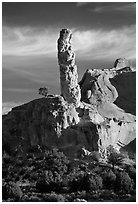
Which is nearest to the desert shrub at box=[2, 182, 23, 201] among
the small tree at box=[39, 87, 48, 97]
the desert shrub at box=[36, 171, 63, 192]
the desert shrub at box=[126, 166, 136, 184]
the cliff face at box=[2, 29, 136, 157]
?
the desert shrub at box=[36, 171, 63, 192]

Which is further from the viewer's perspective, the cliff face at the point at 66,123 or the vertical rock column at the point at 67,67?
the vertical rock column at the point at 67,67

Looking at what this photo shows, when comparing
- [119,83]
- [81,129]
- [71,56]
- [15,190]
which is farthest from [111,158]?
[119,83]

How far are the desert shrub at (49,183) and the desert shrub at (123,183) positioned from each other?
430cm

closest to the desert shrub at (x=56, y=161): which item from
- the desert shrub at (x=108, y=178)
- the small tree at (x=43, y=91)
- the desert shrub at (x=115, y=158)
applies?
the desert shrub at (x=115, y=158)

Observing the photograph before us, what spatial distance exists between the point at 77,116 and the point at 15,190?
620 inches

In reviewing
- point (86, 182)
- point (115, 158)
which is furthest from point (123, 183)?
point (115, 158)

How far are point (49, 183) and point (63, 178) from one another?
2.34 meters

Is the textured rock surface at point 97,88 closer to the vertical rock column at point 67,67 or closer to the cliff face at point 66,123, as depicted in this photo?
the cliff face at point 66,123

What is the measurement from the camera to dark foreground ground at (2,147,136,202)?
3306 centimetres

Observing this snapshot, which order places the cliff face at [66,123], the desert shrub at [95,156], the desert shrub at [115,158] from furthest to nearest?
the cliff face at [66,123], the desert shrub at [115,158], the desert shrub at [95,156]

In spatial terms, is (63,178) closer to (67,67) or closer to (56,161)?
(56,161)

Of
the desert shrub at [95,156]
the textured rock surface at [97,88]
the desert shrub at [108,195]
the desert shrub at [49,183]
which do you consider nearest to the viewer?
the desert shrub at [108,195]

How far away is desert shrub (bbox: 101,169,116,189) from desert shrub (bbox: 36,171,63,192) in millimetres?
3380

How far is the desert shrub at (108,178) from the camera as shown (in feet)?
122
